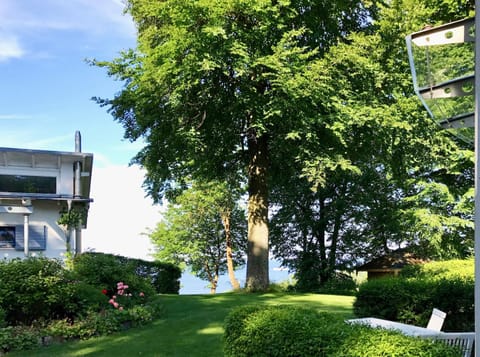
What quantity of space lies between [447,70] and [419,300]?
17.7 feet

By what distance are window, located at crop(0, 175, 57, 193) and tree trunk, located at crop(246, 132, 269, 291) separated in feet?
30.6

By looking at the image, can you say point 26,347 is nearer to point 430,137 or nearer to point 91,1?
point 91,1

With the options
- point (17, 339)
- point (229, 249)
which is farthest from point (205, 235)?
point (17, 339)

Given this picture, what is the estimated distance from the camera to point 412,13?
45.1 ft

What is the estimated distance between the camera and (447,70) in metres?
2.95

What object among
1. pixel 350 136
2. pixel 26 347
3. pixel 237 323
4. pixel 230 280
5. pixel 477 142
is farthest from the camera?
pixel 230 280

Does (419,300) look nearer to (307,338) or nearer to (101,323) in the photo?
(307,338)

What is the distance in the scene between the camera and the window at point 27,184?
19.7m

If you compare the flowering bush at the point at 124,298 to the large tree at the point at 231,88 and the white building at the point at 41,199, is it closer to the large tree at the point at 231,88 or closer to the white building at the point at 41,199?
the large tree at the point at 231,88

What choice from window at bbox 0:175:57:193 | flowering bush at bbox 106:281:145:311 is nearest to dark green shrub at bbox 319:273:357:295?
window at bbox 0:175:57:193

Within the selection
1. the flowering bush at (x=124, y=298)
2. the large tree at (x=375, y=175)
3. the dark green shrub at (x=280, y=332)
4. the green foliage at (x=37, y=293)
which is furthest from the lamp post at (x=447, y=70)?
the large tree at (x=375, y=175)

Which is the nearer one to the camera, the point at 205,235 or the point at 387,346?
the point at 387,346

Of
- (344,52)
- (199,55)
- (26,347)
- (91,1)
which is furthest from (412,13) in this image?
(26,347)

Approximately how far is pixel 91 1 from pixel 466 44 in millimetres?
14586
